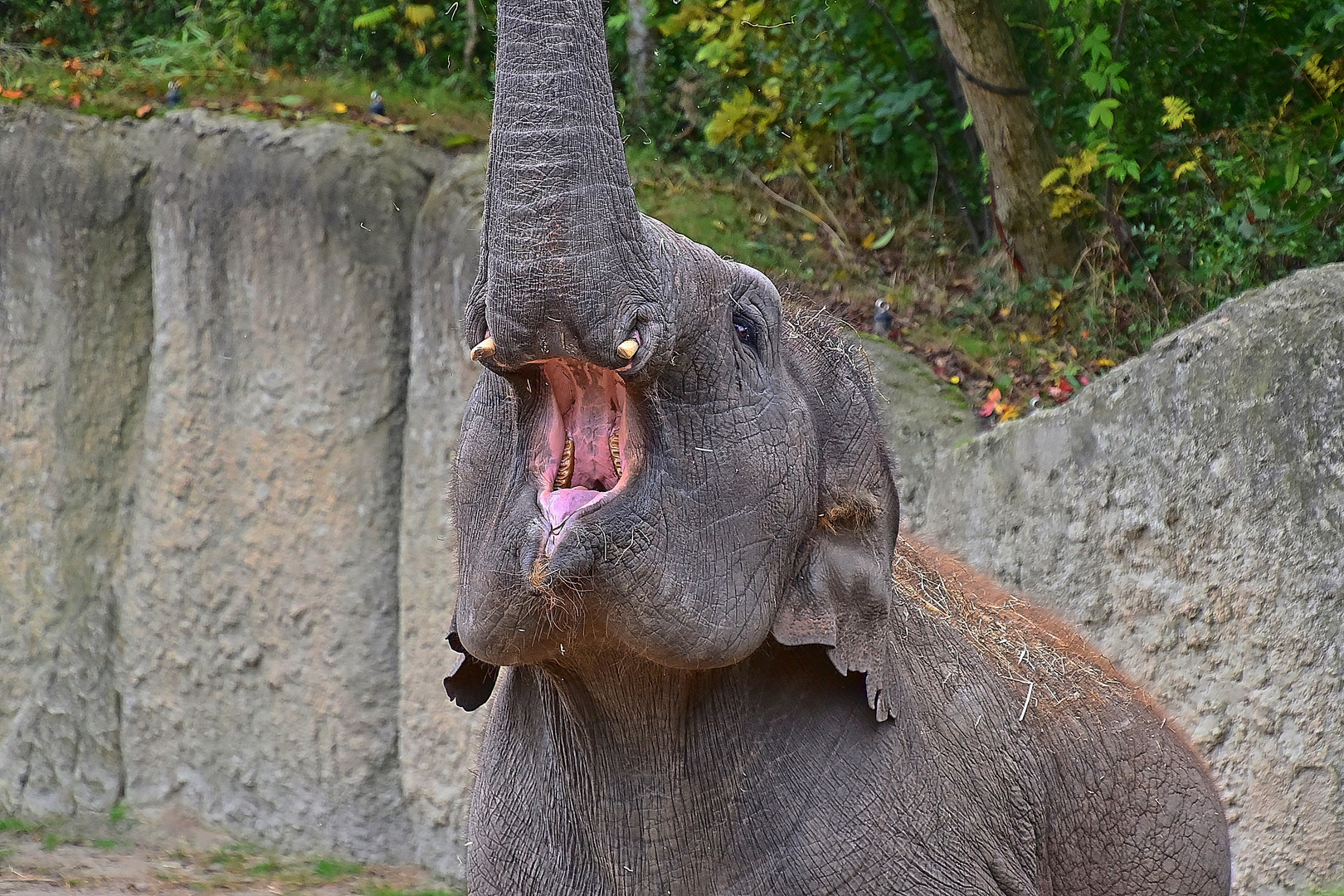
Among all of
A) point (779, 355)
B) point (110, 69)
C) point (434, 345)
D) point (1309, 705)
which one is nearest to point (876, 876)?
point (779, 355)

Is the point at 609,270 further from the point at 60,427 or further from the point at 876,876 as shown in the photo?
the point at 60,427

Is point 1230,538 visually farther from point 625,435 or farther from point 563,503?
point 563,503

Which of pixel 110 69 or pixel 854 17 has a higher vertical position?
pixel 854 17

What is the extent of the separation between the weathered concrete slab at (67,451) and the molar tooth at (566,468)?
5.62 metres

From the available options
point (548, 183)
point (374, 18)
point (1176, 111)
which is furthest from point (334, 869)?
point (548, 183)

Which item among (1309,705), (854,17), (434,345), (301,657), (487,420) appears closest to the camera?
(487,420)

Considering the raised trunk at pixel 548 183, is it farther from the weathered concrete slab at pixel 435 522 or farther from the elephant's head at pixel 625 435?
the weathered concrete slab at pixel 435 522

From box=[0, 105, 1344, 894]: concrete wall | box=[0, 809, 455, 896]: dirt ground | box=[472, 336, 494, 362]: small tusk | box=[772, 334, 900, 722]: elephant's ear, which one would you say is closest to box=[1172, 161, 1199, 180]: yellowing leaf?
box=[0, 105, 1344, 894]: concrete wall

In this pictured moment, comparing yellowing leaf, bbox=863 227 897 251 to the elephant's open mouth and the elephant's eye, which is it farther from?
the elephant's open mouth

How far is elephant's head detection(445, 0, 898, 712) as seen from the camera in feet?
8.05

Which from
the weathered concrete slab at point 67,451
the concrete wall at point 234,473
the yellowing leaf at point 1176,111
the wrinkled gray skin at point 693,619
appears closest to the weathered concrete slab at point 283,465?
the concrete wall at point 234,473

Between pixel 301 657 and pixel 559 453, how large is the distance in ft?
16.5

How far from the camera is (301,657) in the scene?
24.3ft

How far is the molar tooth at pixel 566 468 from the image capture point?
2705 millimetres
